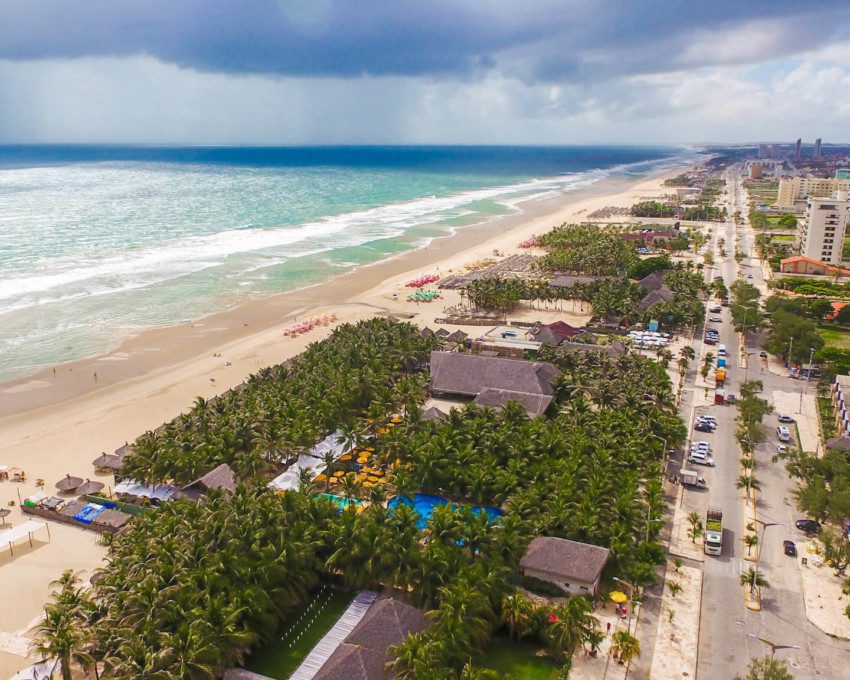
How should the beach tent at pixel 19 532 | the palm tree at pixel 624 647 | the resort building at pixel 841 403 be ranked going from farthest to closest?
the resort building at pixel 841 403 < the beach tent at pixel 19 532 < the palm tree at pixel 624 647

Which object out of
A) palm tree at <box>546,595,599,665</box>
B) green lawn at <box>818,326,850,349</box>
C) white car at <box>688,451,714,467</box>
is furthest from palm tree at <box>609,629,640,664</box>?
green lawn at <box>818,326,850,349</box>

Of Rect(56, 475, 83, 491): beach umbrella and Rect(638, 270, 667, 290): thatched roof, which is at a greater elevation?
Rect(638, 270, 667, 290): thatched roof

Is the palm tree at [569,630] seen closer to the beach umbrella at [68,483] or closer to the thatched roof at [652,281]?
the beach umbrella at [68,483]

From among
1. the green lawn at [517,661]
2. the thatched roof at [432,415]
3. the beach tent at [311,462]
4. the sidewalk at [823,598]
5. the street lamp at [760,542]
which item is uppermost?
the thatched roof at [432,415]

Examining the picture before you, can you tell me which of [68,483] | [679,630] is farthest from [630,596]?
[68,483]

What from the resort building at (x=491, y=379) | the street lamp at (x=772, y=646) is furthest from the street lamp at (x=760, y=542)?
the resort building at (x=491, y=379)

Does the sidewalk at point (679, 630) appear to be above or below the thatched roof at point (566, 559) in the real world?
below

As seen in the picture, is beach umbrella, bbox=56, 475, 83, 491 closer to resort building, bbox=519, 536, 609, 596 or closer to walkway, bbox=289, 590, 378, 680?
walkway, bbox=289, 590, 378, 680
